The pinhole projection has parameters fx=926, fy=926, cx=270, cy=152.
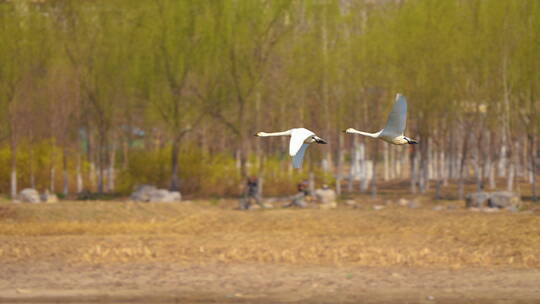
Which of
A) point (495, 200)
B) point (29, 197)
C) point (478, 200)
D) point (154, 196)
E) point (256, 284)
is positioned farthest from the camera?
point (154, 196)

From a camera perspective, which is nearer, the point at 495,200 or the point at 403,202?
the point at 495,200

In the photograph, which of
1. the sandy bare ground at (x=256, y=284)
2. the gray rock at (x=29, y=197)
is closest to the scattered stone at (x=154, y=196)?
the gray rock at (x=29, y=197)

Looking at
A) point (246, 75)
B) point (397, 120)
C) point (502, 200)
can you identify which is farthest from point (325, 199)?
point (397, 120)

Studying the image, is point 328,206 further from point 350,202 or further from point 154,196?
point 154,196

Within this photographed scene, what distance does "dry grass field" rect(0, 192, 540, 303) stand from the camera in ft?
58.7

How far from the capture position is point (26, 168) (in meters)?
45.6

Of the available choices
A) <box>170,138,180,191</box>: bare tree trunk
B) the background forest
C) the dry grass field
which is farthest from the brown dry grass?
the background forest

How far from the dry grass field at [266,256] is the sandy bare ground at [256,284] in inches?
0.9

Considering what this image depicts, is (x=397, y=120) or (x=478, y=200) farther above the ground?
(x=397, y=120)

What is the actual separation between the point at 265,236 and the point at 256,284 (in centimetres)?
611

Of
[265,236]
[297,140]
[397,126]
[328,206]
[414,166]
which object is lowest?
[265,236]

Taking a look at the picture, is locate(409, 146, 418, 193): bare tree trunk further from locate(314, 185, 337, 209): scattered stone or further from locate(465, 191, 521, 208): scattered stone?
locate(465, 191, 521, 208): scattered stone

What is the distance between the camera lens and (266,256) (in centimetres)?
2144

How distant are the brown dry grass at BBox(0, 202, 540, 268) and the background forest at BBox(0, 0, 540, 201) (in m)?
10.2
